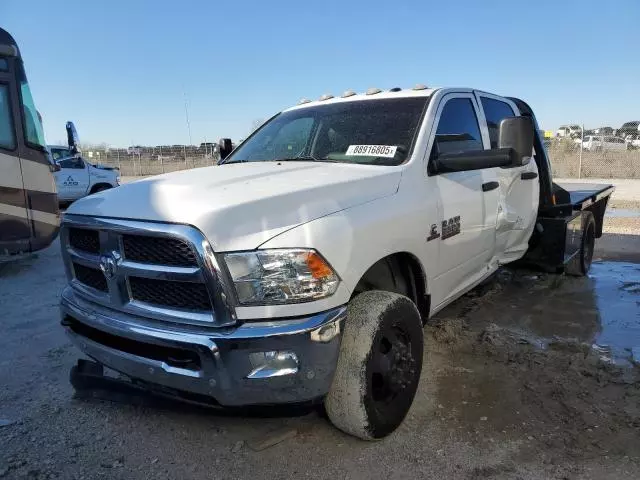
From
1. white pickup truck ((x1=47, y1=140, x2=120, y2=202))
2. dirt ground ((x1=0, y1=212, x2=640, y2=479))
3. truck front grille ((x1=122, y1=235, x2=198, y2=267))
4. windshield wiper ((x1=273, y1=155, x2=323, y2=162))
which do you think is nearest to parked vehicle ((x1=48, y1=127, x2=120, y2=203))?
white pickup truck ((x1=47, y1=140, x2=120, y2=202))

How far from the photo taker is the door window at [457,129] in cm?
357

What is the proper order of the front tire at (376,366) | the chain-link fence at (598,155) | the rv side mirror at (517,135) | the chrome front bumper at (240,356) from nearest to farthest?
the chrome front bumper at (240,356)
the front tire at (376,366)
the rv side mirror at (517,135)
the chain-link fence at (598,155)

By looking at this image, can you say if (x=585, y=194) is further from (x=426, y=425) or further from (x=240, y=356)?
Answer: (x=240, y=356)

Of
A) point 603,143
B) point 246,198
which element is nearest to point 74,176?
point 246,198

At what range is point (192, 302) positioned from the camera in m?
2.38

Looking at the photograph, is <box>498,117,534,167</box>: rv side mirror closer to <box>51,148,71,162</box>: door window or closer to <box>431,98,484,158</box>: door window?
<box>431,98,484,158</box>: door window

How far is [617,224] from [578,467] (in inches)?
339

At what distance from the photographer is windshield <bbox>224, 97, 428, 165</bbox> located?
3402 mm

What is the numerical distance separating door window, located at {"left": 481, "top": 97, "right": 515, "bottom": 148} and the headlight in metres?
2.66

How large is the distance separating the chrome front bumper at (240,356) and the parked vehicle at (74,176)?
13462 mm

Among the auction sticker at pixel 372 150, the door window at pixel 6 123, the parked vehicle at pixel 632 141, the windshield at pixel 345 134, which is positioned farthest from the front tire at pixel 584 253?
the parked vehicle at pixel 632 141

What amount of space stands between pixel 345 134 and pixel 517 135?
1.16 m

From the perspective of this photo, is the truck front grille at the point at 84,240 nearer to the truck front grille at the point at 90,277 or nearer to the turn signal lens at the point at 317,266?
the truck front grille at the point at 90,277

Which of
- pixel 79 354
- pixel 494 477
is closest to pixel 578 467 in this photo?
pixel 494 477
